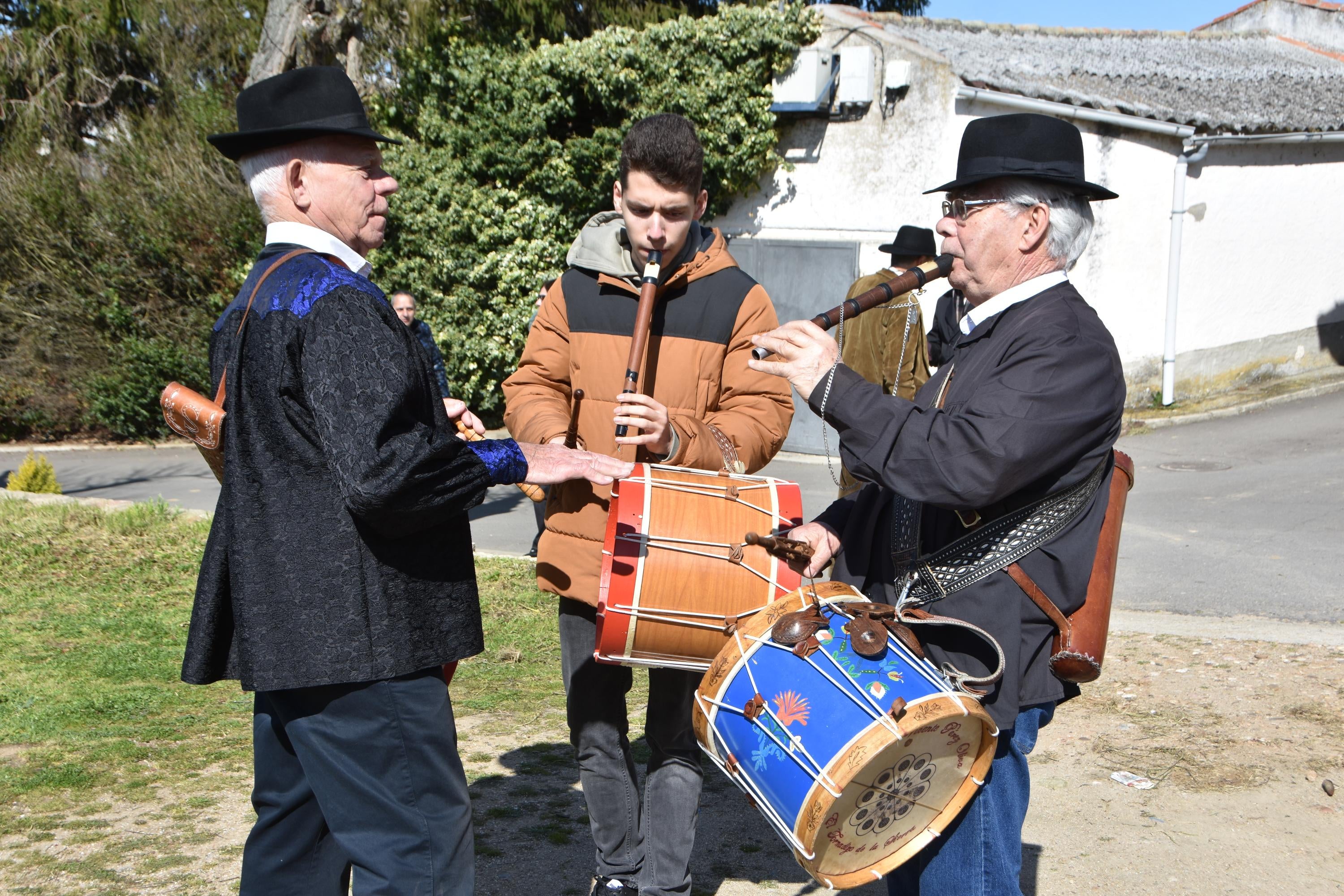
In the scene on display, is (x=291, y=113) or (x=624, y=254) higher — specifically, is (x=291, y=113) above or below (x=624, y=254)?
above

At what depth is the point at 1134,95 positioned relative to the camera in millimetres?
12430

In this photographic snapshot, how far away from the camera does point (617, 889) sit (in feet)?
10.3

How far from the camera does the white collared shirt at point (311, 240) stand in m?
2.38

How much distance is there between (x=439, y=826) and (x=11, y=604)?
4.87 meters

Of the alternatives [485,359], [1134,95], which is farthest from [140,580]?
[1134,95]

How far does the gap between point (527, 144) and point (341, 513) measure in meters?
11.2

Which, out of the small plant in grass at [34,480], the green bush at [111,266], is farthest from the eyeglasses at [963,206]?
the green bush at [111,266]

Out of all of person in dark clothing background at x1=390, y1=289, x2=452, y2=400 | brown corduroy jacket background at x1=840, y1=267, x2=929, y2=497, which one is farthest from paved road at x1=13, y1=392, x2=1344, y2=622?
brown corduroy jacket background at x1=840, y1=267, x2=929, y2=497

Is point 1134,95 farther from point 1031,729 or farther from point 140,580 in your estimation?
point 1031,729

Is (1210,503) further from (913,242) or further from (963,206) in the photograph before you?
(963,206)

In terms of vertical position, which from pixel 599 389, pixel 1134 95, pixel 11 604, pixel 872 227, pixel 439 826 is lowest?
pixel 11 604

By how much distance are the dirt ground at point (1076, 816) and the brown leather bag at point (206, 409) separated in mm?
1572

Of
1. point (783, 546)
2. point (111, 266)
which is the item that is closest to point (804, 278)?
point (111, 266)

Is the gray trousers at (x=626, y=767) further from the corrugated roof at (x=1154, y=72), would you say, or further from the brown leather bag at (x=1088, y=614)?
the corrugated roof at (x=1154, y=72)
